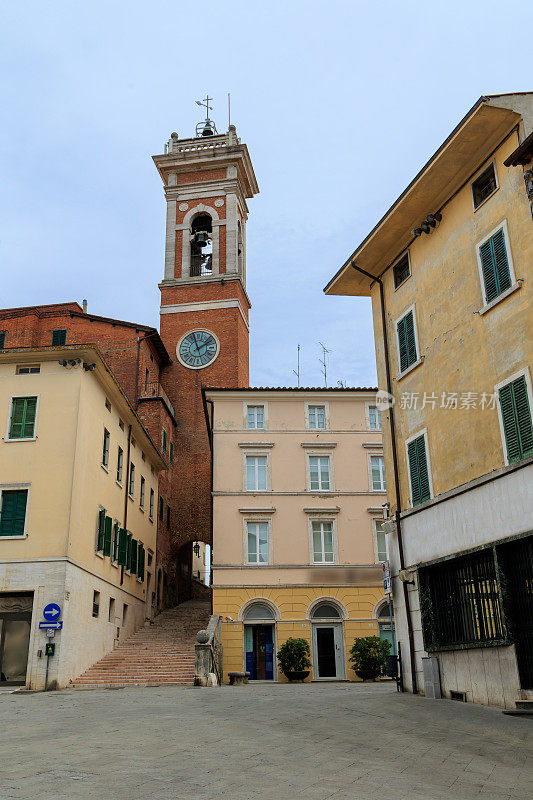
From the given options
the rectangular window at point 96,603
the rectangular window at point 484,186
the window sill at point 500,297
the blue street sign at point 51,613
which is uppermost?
the rectangular window at point 484,186

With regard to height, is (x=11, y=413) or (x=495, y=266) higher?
(x=11, y=413)

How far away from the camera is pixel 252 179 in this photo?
55750 mm

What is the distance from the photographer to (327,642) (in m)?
32.9

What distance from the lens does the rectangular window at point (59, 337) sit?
42.2m

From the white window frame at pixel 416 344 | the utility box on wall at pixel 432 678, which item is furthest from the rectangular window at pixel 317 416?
the utility box on wall at pixel 432 678

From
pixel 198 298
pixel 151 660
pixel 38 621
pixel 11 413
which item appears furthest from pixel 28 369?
pixel 198 298

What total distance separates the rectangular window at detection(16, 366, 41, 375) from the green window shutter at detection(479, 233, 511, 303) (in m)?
16.1

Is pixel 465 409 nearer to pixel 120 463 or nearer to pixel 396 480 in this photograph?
pixel 396 480

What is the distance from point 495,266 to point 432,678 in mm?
8485

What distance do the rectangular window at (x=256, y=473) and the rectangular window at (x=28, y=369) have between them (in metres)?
12.4

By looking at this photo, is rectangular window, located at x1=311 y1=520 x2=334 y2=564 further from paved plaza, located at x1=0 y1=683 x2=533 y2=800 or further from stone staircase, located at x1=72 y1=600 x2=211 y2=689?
paved plaza, located at x1=0 y1=683 x2=533 y2=800

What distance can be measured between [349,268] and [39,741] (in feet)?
46.0

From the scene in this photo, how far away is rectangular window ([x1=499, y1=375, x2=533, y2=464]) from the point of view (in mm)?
13359

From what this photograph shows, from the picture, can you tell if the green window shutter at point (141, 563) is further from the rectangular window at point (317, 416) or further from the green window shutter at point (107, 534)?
the rectangular window at point (317, 416)
